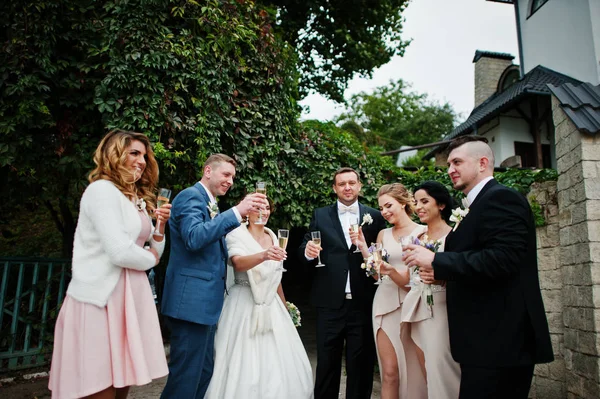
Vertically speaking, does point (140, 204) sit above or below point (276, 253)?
above

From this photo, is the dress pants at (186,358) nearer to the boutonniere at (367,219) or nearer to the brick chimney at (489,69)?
the boutonniere at (367,219)

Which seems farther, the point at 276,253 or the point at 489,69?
the point at 489,69

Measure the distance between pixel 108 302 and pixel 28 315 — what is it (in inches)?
175

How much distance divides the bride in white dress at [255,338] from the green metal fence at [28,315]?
3749 millimetres

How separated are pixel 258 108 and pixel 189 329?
12.4 ft

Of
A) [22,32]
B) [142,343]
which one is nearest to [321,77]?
[22,32]

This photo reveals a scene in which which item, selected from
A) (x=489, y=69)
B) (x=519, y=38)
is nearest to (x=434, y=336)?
(x=519, y=38)

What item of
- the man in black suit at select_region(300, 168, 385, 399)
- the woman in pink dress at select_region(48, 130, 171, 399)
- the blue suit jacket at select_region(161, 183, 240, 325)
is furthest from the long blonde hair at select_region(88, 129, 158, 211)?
the man in black suit at select_region(300, 168, 385, 399)

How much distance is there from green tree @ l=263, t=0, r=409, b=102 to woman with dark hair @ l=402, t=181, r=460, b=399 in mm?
7074

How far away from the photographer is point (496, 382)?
7.86 feet

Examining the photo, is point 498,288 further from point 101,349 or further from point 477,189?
point 101,349

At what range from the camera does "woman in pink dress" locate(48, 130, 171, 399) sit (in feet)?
7.88

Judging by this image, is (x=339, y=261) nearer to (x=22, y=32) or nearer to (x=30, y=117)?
(x=30, y=117)

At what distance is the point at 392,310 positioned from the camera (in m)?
3.74
